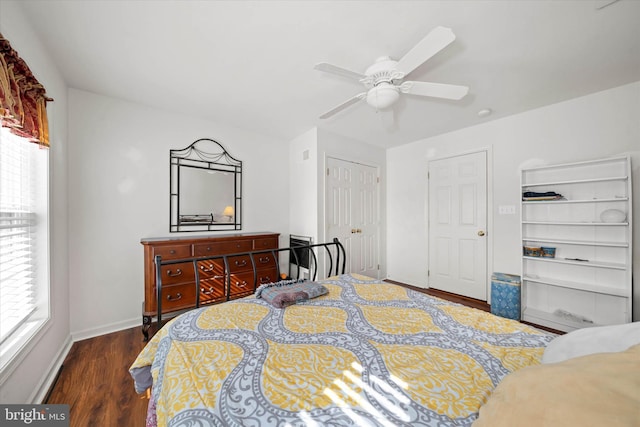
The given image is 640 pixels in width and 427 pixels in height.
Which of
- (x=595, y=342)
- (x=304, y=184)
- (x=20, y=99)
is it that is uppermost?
(x=20, y=99)

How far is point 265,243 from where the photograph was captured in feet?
9.99

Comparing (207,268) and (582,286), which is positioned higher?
(207,268)

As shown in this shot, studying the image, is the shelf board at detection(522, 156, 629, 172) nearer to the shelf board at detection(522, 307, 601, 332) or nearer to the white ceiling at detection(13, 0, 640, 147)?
the white ceiling at detection(13, 0, 640, 147)

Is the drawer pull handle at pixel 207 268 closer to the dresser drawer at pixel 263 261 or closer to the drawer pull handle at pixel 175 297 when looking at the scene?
the drawer pull handle at pixel 175 297

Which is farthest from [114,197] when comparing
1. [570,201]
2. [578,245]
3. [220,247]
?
[578,245]

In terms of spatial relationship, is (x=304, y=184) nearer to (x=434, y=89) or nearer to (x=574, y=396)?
(x=434, y=89)

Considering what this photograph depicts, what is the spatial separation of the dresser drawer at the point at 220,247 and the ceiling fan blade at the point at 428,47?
92.2 inches

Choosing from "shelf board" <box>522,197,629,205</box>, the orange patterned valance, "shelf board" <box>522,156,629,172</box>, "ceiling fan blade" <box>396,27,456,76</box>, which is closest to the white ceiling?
"ceiling fan blade" <box>396,27,456,76</box>

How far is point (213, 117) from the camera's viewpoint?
9.82ft

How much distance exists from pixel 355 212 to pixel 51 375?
11.5 feet

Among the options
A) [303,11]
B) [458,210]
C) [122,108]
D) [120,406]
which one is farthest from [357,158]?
[120,406]

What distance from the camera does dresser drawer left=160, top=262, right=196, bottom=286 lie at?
2.35 m

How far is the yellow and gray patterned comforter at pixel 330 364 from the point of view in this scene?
67 centimetres

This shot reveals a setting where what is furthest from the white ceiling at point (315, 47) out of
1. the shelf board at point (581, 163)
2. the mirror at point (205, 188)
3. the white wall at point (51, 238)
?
the shelf board at point (581, 163)
